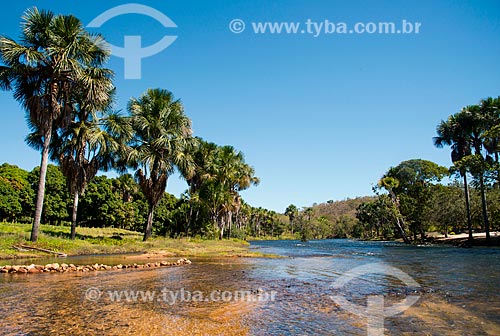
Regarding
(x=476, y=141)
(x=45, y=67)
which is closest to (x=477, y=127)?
(x=476, y=141)

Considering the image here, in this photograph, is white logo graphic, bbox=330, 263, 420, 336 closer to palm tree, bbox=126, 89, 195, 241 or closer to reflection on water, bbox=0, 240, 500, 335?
reflection on water, bbox=0, 240, 500, 335

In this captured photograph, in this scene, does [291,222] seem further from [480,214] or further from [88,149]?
[88,149]

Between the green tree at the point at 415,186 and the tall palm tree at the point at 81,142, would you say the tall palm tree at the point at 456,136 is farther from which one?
the tall palm tree at the point at 81,142

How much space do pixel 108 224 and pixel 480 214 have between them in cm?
6082

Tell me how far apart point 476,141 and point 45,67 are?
145 feet

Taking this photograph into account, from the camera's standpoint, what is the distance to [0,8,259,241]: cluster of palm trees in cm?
1969

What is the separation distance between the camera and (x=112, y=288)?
9258 mm

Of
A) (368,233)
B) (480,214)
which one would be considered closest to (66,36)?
(480,214)

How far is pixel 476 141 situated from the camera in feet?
131

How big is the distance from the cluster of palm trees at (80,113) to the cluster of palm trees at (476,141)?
2807cm

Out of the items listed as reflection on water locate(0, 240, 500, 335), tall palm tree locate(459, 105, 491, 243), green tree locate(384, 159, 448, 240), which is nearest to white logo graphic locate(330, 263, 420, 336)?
reflection on water locate(0, 240, 500, 335)

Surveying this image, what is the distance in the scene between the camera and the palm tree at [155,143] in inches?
1101

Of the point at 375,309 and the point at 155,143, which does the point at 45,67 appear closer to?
the point at 155,143

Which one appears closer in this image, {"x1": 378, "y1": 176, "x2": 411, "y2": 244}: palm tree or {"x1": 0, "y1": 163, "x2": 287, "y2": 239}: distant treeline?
{"x1": 0, "y1": 163, "x2": 287, "y2": 239}: distant treeline
